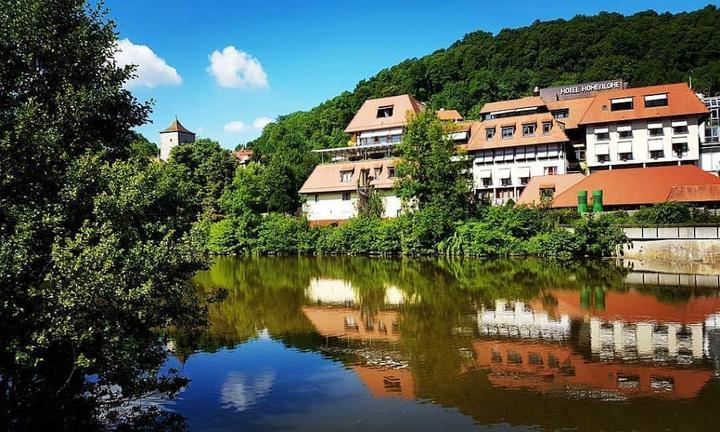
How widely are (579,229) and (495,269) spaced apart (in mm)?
7323

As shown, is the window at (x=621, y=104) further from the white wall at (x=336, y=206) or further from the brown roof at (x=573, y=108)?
the white wall at (x=336, y=206)

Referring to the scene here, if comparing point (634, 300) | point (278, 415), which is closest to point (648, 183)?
point (634, 300)

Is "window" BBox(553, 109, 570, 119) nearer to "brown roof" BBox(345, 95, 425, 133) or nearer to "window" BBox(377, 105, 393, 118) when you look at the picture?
"brown roof" BBox(345, 95, 425, 133)

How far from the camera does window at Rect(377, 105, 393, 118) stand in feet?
233

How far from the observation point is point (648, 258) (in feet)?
121

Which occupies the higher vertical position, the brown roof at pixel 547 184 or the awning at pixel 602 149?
the awning at pixel 602 149

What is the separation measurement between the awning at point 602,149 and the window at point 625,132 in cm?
158

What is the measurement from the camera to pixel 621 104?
186 ft

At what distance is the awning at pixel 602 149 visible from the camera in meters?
56.3

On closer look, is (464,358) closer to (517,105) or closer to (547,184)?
(547,184)

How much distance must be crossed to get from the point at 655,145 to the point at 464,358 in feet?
154

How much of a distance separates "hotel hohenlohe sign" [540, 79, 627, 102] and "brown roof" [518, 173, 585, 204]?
25727 mm

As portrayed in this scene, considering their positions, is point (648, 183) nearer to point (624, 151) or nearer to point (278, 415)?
point (624, 151)

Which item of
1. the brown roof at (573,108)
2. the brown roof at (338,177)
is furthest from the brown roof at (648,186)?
the brown roof at (338,177)
